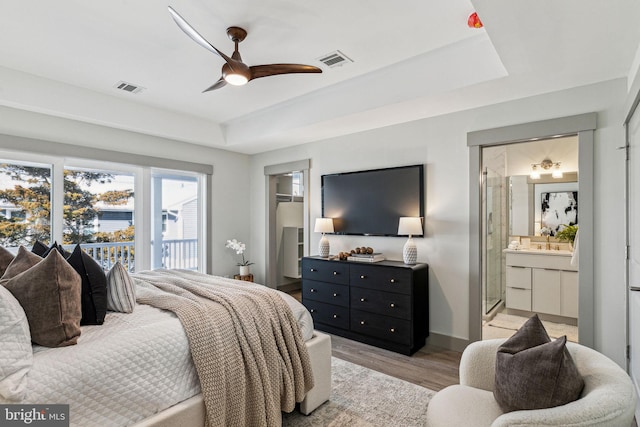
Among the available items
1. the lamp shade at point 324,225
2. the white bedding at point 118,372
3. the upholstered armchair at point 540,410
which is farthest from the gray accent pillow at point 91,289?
the lamp shade at point 324,225

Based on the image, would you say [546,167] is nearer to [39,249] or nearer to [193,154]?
[193,154]

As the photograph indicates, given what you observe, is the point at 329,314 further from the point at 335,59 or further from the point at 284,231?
the point at 335,59

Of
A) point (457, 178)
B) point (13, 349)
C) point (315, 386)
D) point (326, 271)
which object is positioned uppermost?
point (457, 178)

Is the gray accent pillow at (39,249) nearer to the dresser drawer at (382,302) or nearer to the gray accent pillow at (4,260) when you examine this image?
the gray accent pillow at (4,260)

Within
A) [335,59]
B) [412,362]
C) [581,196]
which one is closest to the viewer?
[581,196]

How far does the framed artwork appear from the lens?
4.37m

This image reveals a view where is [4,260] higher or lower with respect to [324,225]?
lower

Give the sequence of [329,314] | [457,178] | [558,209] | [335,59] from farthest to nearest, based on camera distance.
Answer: [558,209]
[329,314]
[457,178]
[335,59]

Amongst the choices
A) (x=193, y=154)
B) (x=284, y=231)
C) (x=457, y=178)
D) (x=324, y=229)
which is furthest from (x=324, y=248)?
(x=193, y=154)

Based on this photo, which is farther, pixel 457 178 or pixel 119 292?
pixel 457 178

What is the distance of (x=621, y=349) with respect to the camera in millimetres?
2516

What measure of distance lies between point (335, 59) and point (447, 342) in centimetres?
292

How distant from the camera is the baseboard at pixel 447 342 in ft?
10.8

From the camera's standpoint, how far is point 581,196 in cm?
270
